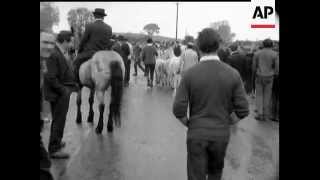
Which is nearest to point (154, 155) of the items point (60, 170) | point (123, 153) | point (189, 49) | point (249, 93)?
point (123, 153)

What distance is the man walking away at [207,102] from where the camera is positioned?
473cm

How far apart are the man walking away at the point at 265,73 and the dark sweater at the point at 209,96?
7.68m

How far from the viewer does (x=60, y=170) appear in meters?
7.27

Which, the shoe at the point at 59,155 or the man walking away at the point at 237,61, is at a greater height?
the man walking away at the point at 237,61

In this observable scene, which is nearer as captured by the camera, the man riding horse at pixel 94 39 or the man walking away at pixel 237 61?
the man riding horse at pixel 94 39

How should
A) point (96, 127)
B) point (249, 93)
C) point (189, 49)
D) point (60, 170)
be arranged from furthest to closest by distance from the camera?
point (249, 93)
point (189, 49)
point (96, 127)
point (60, 170)

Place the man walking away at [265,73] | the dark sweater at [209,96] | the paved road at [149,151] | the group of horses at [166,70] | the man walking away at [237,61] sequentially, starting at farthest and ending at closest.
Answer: the group of horses at [166,70]
the man walking away at [237,61]
the man walking away at [265,73]
the paved road at [149,151]
the dark sweater at [209,96]

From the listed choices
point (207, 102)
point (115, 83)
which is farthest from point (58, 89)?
point (207, 102)

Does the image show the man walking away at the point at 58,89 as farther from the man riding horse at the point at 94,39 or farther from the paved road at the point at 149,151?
the man riding horse at the point at 94,39

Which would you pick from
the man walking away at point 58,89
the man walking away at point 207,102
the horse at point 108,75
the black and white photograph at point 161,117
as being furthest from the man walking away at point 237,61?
the man walking away at point 207,102

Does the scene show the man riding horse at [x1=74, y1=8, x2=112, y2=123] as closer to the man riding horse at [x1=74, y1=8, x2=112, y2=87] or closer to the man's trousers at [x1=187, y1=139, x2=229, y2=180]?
the man riding horse at [x1=74, y1=8, x2=112, y2=87]
